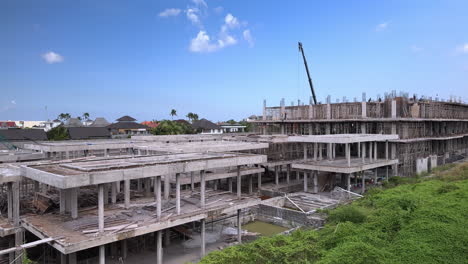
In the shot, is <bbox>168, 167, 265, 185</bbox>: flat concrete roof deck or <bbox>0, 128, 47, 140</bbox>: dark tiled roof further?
<bbox>0, 128, 47, 140</bbox>: dark tiled roof

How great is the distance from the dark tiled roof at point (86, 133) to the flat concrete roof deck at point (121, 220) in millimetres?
43921

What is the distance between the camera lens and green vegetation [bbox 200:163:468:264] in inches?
602

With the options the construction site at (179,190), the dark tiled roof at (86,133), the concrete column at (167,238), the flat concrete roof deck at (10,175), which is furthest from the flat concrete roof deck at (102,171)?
the dark tiled roof at (86,133)

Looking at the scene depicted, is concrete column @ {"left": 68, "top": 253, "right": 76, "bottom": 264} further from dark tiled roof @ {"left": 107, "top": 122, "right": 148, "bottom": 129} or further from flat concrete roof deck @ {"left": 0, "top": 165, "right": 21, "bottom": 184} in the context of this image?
dark tiled roof @ {"left": 107, "top": 122, "right": 148, "bottom": 129}

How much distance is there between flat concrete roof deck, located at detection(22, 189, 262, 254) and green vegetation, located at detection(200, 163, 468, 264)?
3278 millimetres

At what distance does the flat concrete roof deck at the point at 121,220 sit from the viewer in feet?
51.3

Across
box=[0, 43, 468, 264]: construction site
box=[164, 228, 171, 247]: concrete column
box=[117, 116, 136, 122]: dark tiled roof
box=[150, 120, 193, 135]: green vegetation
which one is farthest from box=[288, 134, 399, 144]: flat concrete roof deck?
box=[117, 116, 136, 122]: dark tiled roof

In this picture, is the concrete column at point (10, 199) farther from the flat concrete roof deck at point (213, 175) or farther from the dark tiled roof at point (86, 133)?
the dark tiled roof at point (86, 133)

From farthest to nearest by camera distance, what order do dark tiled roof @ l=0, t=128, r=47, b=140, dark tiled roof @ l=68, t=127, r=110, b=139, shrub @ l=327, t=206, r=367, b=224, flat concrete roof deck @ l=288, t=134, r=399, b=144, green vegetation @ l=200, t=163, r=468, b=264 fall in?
1. dark tiled roof @ l=68, t=127, r=110, b=139
2. dark tiled roof @ l=0, t=128, r=47, b=140
3. flat concrete roof deck @ l=288, t=134, r=399, b=144
4. shrub @ l=327, t=206, r=367, b=224
5. green vegetation @ l=200, t=163, r=468, b=264

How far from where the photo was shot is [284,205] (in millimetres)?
31484

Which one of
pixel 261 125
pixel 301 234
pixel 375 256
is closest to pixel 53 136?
pixel 261 125

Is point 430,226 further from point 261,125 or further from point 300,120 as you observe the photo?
point 261,125

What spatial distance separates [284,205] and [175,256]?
13.3m

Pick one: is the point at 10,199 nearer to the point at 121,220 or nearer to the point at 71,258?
the point at 71,258
